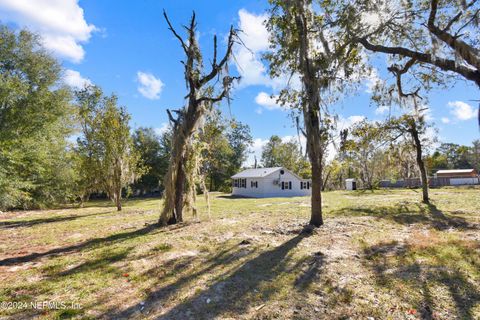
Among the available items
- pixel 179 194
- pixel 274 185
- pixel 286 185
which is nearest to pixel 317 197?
pixel 179 194

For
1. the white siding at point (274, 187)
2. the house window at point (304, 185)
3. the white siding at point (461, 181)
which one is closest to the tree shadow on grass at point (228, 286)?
the white siding at point (274, 187)

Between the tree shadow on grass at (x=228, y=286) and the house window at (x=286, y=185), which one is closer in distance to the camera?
the tree shadow on grass at (x=228, y=286)

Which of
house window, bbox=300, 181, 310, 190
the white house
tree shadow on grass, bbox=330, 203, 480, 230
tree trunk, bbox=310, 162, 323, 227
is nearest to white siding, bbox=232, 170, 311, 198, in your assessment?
the white house

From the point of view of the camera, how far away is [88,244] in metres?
7.63

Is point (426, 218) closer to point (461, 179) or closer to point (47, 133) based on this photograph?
point (47, 133)

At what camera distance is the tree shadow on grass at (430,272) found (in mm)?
3757

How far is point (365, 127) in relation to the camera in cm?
1384

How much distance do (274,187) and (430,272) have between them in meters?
24.2

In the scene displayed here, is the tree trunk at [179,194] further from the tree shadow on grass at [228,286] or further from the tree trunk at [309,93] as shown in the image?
the tree trunk at [309,93]

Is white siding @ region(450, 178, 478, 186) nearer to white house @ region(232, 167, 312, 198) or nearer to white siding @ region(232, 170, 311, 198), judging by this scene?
white house @ region(232, 167, 312, 198)

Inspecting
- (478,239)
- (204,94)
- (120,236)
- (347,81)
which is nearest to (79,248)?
(120,236)

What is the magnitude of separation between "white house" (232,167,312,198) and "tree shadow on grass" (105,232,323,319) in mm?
22408

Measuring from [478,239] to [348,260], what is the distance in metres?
3.82

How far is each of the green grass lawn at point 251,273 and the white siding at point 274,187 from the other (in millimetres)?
19904
